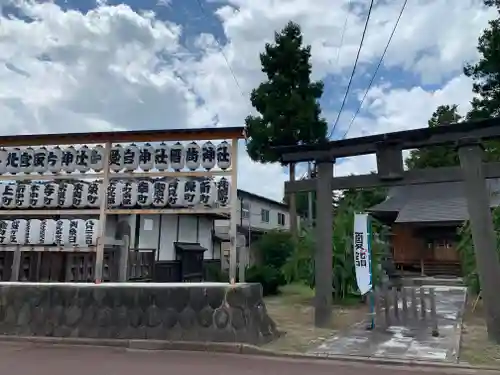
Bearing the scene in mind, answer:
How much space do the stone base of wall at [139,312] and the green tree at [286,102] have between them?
14.5 metres

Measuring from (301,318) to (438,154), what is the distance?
33.6m

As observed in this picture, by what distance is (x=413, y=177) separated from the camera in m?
9.12

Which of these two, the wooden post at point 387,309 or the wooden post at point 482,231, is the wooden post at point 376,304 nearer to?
the wooden post at point 387,309

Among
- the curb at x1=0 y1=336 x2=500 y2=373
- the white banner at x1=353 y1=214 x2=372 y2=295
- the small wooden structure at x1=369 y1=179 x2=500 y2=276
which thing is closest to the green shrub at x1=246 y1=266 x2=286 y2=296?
the white banner at x1=353 y1=214 x2=372 y2=295

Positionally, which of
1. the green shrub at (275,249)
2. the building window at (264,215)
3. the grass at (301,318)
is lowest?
the grass at (301,318)

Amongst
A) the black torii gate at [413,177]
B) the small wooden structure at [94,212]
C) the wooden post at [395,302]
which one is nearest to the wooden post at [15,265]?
the small wooden structure at [94,212]

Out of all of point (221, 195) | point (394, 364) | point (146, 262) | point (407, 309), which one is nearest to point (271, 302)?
point (146, 262)

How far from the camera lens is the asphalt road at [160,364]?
6062mm

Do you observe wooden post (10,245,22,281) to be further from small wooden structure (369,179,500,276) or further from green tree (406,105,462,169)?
green tree (406,105,462,169)

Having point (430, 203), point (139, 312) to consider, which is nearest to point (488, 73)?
point (430, 203)

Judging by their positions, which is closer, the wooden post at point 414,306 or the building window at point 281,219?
the wooden post at point 414,306

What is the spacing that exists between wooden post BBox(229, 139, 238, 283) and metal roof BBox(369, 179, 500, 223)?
18591 mm

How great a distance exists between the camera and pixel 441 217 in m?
24.8

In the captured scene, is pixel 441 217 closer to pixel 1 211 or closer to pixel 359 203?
pixel 359 203
